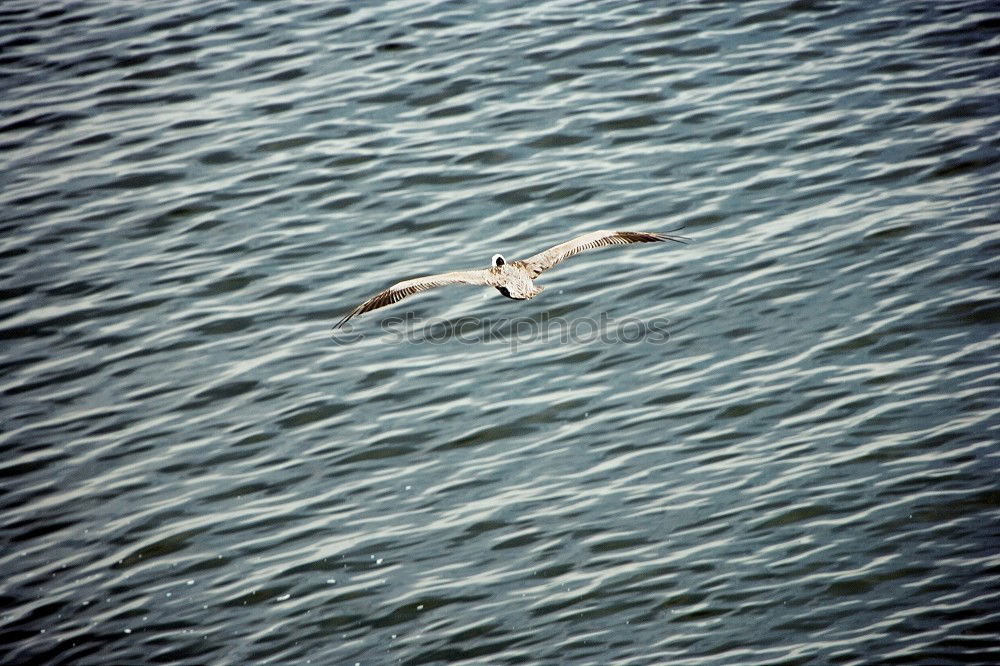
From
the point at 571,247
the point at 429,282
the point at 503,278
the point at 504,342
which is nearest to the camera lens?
the point at 503,278

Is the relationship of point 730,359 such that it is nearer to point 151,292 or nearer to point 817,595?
point 817,595

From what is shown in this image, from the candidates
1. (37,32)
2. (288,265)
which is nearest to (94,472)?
(288,265)

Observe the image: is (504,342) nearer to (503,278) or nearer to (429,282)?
(429,282)

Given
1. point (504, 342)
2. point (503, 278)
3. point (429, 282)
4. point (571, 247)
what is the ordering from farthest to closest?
point (504, 342) < point (571, 247) < point (429, 282) < point (503, 278)

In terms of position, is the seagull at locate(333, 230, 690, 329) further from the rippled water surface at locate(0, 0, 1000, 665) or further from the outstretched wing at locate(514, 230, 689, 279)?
the rippled water surface at locate(0, 0, 1000, 665)

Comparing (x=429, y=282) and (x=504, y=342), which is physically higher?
(x=429, y=282)

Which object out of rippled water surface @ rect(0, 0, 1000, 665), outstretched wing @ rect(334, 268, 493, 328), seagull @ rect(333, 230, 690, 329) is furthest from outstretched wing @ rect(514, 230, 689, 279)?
rippled water surface @ rect(0, 0, 1000, 665)

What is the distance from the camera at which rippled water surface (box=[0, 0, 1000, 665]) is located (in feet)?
31.1

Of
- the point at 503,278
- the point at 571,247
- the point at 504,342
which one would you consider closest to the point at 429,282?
the point at 503,278

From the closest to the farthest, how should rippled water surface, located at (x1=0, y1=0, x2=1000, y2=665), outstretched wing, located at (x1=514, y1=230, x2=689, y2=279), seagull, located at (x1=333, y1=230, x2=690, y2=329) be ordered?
seagull, located at (x1=333, y1=230, x2=690, y2=329)
rippled water surface, located at (x1=0, y1=0, x2=1000, y2=665)
outstretched wing, located at (x1=514, y1=230, x2=689, y2=279)

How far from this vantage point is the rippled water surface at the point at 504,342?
31.1 feet

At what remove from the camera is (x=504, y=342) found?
12.2 m

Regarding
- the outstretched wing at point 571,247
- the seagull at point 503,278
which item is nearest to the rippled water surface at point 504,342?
the outstretched wing at point 571,247

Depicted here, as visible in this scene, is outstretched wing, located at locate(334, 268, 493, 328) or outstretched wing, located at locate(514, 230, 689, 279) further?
outstretched wing, located at locate(514, 230, 689, 279)
